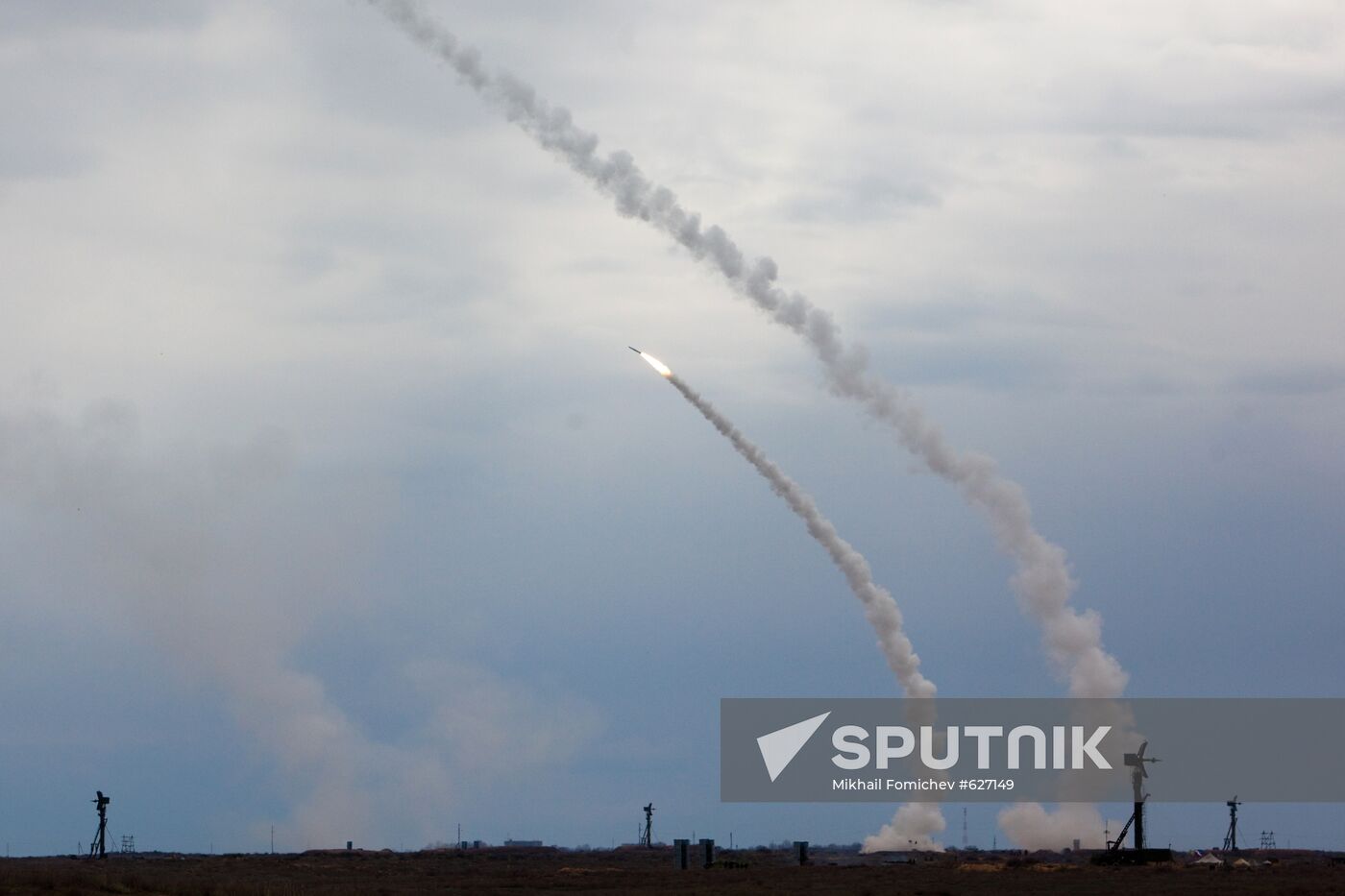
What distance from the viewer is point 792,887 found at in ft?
250

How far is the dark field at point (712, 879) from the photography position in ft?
239

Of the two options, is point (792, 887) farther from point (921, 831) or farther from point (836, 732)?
point (921, 831)

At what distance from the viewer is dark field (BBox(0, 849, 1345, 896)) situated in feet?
239

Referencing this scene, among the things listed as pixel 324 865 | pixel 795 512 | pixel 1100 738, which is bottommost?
pixel 324 865

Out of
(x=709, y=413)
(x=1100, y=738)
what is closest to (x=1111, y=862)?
(x=1100, y=738)

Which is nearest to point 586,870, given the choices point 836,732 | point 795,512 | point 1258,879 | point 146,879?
point 836,732

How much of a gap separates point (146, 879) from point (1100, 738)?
188ft

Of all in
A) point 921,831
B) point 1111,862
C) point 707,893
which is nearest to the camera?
point 707,893

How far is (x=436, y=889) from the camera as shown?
255 ft

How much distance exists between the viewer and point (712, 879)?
271ft

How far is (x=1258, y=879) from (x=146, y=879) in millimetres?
49996

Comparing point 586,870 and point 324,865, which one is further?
point 324,865

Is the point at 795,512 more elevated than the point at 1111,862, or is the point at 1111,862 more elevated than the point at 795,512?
the point at 795,512

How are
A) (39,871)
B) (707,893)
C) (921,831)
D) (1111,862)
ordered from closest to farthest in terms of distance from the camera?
(707,893) → (39,871) → (1111,862) → (921,831)
